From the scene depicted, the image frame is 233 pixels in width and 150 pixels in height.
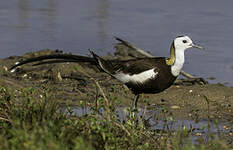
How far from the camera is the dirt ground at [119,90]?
6.37 metres

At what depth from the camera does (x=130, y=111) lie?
461 centimetres

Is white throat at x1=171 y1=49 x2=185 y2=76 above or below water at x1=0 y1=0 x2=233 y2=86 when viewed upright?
above

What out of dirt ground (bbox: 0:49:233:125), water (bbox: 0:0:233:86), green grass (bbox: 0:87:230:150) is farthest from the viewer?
water (bbox: 0:0:233:86)

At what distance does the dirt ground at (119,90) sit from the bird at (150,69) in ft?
0.54

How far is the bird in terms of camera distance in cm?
588

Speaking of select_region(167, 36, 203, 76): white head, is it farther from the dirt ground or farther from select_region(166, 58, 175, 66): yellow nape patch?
the dirt ground

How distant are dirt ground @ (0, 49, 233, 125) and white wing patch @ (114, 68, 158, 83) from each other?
4.8 inches

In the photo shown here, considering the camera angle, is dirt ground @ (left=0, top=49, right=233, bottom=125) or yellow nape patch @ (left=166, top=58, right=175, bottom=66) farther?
dirt ground @ (left=0, top=49, right=233, bottom=125)

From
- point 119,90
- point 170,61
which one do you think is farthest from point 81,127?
point 119,90

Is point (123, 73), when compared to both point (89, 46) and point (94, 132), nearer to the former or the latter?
point (94, 132)

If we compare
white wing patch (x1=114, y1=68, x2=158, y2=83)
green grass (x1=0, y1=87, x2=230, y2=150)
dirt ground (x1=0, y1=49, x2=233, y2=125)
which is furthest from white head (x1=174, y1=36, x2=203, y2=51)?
green grass (x1=0, y1=87, x2=230, y2=150)

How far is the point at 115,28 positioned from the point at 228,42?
6.08ft

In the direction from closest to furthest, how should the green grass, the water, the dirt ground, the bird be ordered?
the green grass → the bird → the dirt ground → the water

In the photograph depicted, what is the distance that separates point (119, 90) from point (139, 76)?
1.01 meters
